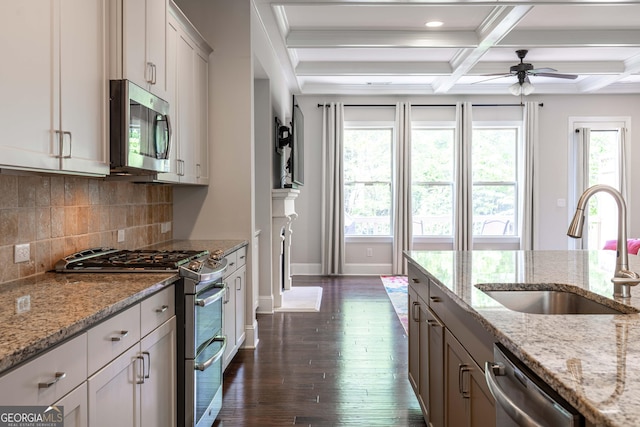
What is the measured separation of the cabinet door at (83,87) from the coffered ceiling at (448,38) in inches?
76.0

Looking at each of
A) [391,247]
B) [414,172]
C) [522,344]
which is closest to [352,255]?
[391,247]

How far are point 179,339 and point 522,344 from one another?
1562mm

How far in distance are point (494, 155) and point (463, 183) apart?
73 centimetres

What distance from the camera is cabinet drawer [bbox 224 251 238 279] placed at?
3.13 meters

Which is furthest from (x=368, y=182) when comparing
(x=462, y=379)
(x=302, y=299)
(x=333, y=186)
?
(x=462, y=379)

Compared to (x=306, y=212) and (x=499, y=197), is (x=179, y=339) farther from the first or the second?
(x=499, y=197)

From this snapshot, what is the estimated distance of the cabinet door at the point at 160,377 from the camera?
1813 mm

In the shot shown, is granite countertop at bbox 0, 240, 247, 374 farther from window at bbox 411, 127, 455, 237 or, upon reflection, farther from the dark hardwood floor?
window at bbox 411, 127, 455, 237

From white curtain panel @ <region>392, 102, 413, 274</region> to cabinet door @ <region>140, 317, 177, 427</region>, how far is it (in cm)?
548

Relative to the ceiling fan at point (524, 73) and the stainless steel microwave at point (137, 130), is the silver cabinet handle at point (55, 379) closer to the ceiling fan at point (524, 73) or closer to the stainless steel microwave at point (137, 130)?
the stainless steel microwave at point (137, 130)

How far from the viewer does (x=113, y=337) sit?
5.08ft

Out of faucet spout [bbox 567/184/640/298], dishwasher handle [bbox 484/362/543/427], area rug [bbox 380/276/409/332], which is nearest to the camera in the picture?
dishwasher handle [bbox 484/362/543/427]

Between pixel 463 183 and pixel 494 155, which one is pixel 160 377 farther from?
pixel 494 155

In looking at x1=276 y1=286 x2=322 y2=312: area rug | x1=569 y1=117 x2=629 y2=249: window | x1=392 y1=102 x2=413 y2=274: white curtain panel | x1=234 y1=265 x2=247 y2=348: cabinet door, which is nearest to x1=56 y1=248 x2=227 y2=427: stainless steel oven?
x1=234 y1=265 x2=247 y2=348: cabinet door
